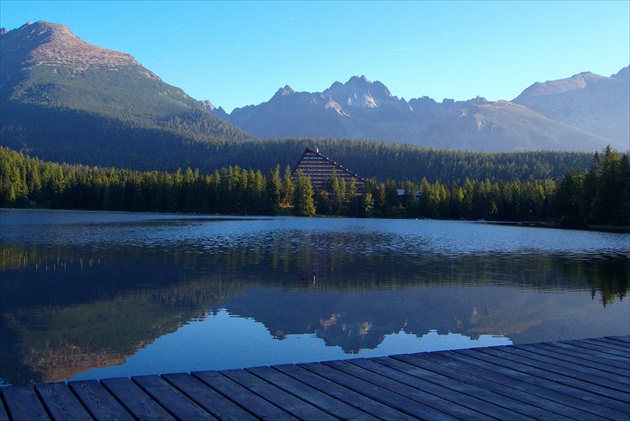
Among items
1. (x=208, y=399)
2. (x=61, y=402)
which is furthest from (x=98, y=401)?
(x=208, y=399)

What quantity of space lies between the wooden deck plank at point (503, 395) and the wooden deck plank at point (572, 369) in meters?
1.53

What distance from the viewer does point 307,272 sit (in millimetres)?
28094

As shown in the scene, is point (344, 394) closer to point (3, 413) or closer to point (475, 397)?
point (475, 397)

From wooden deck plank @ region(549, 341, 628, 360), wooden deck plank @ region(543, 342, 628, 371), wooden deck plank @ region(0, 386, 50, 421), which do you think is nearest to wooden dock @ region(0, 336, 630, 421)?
wooden deck plank @ region(0, 386, 50, 421)

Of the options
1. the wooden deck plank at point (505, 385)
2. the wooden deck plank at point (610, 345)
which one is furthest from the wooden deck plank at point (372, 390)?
the wooden deck plank at point (610, 345)

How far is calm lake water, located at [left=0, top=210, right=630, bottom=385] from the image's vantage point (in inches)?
517

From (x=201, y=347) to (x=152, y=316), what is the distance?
3883mm

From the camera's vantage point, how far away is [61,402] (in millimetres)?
6695

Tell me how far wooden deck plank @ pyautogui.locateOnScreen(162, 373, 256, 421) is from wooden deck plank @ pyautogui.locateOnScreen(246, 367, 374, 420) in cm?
88

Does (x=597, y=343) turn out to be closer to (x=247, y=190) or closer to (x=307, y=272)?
(x=307, y=272)

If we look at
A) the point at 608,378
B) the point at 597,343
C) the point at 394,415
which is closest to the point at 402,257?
the point at 597,343

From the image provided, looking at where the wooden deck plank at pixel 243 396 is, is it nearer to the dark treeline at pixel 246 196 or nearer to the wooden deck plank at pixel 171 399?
the wooden deck plank at pixel 171 399

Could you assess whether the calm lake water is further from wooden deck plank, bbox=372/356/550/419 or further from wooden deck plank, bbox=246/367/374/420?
wooden deck plank, bbox=372/356/550/419

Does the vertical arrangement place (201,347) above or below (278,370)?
below
